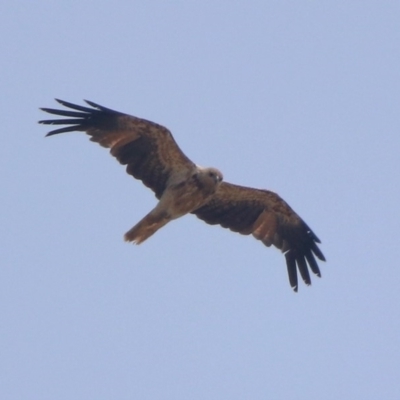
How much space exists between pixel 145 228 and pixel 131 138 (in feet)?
3.87

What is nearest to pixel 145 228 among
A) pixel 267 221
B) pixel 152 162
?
pixel 152 162

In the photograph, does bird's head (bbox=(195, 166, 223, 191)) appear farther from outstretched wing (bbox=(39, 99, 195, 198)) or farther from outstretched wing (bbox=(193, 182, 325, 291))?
outstretched wing (bbox=(193, 182, 325, 291))

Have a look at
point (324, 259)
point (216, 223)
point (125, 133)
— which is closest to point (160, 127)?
point (125, 133)

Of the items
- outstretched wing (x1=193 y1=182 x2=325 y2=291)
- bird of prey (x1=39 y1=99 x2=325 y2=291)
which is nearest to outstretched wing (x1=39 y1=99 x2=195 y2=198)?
bird of prey (x1=39 y1=99 x2=325 y2=291)

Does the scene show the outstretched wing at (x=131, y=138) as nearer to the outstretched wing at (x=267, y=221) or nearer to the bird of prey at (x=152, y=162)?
the bird of prey at (x=152, y=162)

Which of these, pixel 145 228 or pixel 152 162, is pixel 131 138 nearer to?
pixel 152 162

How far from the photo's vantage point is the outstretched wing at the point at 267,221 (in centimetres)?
1870

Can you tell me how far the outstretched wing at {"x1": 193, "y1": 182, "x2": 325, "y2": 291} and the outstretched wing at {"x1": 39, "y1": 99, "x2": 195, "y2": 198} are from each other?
106 cm

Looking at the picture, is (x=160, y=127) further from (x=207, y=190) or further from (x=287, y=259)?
(x=287, y=259)

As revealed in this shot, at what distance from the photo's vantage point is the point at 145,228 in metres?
17.5

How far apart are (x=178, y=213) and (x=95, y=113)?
168 centimetres

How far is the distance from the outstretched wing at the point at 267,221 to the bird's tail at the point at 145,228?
1.22 meters

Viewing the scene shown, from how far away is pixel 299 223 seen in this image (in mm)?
19266

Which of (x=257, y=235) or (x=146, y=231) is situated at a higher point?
(x=257, y=235)
